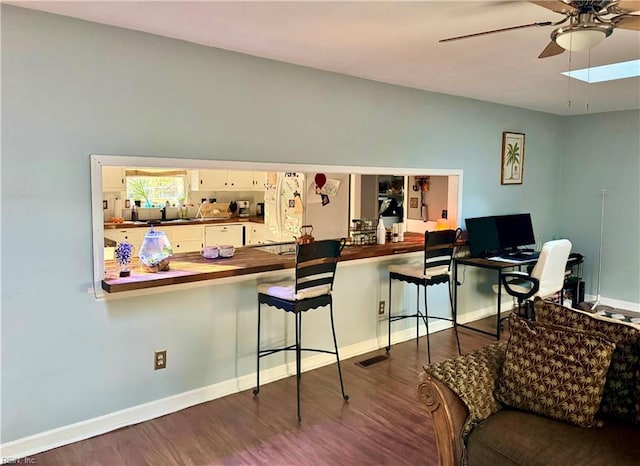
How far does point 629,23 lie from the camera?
2135 mm

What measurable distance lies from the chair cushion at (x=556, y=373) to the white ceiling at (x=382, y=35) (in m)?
1.57

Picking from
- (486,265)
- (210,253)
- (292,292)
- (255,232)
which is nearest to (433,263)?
(486,265)

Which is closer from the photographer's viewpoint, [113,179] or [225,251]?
[225,251]

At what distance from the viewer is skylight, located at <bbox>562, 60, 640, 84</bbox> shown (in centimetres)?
396

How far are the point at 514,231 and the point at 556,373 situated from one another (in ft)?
11.5

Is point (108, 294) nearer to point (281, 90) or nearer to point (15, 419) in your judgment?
point (15, 419)

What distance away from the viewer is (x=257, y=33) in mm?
2775

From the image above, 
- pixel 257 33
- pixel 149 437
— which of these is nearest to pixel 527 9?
pixel 257 33

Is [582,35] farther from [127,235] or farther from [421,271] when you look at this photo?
[127,235]

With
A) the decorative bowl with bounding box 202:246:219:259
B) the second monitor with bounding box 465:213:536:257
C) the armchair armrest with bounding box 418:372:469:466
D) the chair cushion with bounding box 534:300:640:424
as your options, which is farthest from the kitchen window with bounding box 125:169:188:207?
the chair cushion with bounding box 534:300:640:424

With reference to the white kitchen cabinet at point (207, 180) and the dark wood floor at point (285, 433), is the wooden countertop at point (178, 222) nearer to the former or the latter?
the white kitchen cabinet at point (207, 180)

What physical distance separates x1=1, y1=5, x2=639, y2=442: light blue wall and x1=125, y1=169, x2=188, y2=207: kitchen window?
3116mm

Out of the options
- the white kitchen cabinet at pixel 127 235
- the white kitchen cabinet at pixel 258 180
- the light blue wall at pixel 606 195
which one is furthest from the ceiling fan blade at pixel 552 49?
the white kitchen cabinet at pixel 258 180

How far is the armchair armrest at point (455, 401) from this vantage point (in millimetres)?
2145
